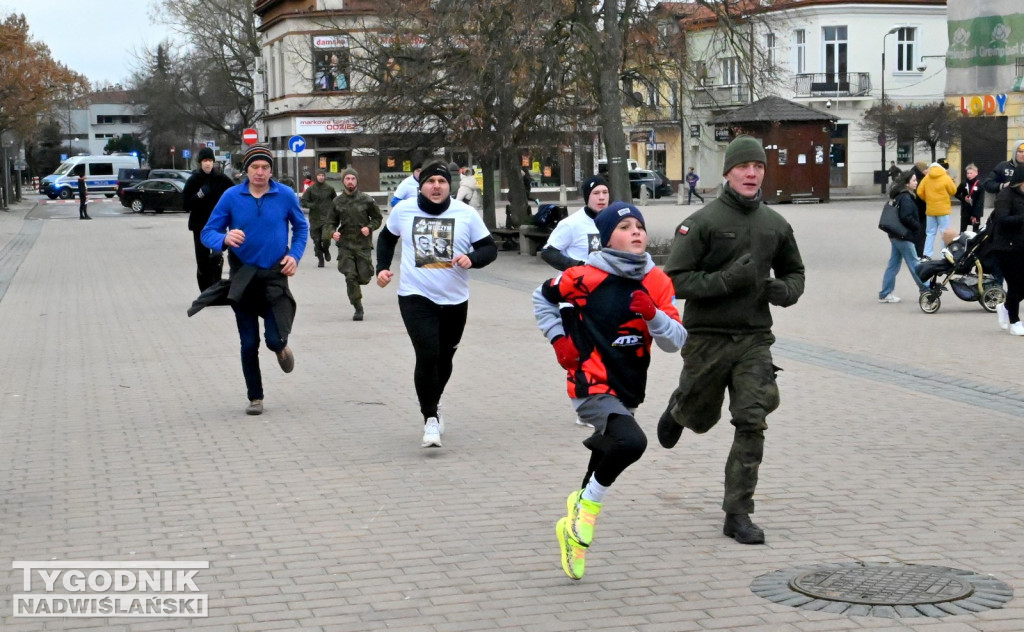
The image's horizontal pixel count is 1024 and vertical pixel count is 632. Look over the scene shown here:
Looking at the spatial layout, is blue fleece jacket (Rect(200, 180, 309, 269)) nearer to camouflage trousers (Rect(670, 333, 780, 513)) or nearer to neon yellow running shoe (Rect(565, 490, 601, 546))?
camouflage trousers (Rect(670, 333, 780, 513))

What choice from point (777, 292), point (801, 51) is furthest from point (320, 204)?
point (801, 51)

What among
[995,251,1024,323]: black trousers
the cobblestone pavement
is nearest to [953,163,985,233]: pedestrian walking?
the cobblestone pavement

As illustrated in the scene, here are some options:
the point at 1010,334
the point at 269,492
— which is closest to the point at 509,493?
the point at 269,492

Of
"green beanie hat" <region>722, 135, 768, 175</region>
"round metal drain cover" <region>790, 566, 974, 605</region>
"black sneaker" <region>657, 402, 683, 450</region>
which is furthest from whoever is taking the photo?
"black sneaker" <region>657, 402, 683, 450</region>

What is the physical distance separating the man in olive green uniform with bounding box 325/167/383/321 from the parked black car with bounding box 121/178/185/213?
41325mm

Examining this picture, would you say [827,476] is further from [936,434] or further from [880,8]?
[880,8]

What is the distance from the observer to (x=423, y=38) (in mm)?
29641

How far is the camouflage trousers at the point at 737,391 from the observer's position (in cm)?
617

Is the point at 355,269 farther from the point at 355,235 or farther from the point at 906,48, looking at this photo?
the point at 906,48

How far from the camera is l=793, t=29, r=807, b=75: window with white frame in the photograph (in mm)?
63375

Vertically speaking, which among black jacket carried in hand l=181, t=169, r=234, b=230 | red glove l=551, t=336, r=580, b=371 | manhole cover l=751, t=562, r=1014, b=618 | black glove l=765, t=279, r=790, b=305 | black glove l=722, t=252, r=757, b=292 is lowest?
manhole cover l=751, t=562, r=1014, b=618

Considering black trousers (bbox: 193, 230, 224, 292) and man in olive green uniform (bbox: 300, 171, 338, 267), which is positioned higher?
man in olive green uniform (bbox: 300, 171, 338, 267)

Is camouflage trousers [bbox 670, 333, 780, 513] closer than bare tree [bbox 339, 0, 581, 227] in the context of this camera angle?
Yes

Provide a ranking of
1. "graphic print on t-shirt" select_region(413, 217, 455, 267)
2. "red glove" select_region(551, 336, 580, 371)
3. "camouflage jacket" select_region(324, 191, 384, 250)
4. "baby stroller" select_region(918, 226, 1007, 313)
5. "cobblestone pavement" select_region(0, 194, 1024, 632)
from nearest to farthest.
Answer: "cobblestone pavement" select_region(0, 194, 1024, 632)
"red glove" select_region(551, 336, 580, 371)
"graphic print on t-shirt" select_region(413, 217, 455, 267)
"baby stroller" select_region(918, 226, 1007, 313)
"camouflage jacket" select_region(324, 191, 384, 250)
